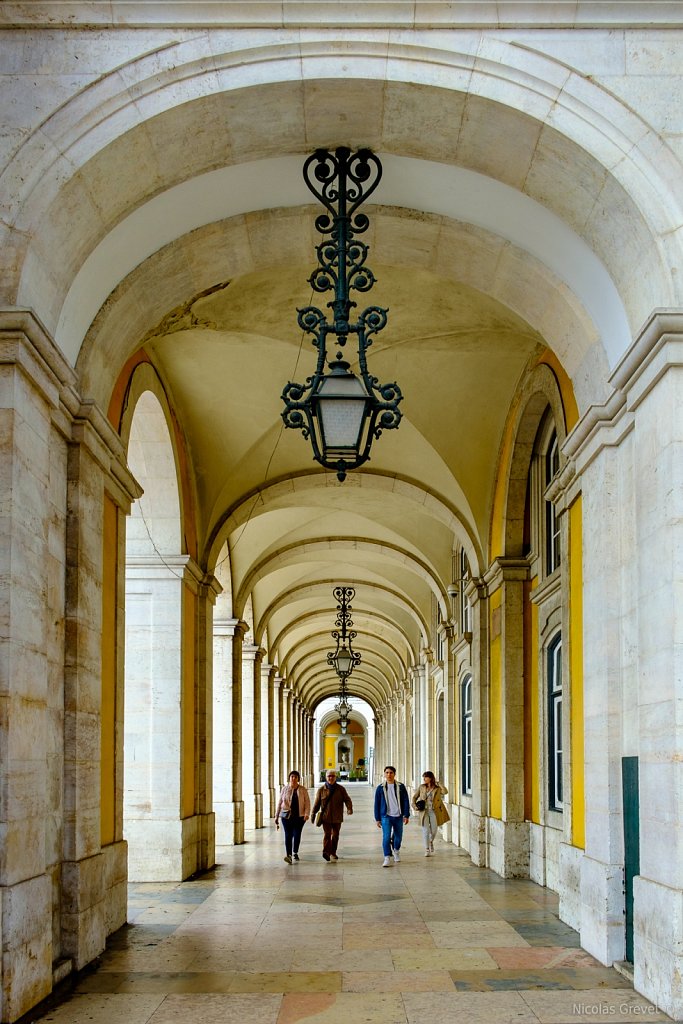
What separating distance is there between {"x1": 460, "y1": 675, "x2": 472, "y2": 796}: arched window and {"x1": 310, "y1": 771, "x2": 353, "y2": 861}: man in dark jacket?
250 cm

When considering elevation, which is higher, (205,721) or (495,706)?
(495,706)

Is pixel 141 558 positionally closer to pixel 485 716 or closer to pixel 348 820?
pixel 485 716

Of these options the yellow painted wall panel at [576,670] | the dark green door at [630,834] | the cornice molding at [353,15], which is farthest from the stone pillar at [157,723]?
the cornice molding at [353,15]

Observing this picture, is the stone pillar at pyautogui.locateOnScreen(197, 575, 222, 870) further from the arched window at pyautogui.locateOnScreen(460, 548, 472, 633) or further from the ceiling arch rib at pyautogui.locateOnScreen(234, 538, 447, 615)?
the ceiling arch rib at pyautogui.locateOnScreen(234, 538, 447, 615)

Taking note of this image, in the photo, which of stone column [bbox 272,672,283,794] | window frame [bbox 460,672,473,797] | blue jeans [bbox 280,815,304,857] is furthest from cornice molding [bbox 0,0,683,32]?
stone column [bbox 272,672,283,794]

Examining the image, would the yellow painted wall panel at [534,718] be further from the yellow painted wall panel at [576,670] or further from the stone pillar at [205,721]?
the stone pillar at [205,721]

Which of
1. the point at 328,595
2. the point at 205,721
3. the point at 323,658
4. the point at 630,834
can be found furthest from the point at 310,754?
the point at 630,834

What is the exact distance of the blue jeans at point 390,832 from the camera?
16370mm

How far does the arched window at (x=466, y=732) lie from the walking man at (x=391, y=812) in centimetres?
181

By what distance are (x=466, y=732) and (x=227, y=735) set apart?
3.91 meters

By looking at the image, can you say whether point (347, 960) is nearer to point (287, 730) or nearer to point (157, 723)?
point (157, 723)

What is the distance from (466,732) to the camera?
19781 millimetres

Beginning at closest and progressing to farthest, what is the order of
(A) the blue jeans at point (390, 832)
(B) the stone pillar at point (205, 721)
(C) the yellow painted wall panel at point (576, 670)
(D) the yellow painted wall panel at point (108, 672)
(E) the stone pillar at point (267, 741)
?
(D) the yellow painted wall panel at point (108, 672), (C) the yellow painted wall panel at point (576, 670), (B) the stone pillar at point (205, 721), (A) the blue jeans at point (390, 832), (E) the stone pillar at point (267, 741)

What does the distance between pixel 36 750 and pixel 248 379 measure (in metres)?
7.37
